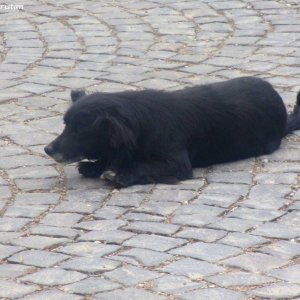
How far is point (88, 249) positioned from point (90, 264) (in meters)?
0.25

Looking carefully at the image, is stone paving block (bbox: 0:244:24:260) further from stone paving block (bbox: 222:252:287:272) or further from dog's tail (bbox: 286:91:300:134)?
dog's tail (bbox: 286:91:300:134)

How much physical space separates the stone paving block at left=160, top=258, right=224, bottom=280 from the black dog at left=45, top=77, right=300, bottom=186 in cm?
142

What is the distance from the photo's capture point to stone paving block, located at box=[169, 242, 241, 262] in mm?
6078

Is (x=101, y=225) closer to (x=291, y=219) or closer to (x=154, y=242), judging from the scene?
(x=154, y=242)

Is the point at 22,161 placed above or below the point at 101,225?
below

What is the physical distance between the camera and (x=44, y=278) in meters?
5.81

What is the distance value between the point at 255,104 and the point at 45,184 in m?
1.59

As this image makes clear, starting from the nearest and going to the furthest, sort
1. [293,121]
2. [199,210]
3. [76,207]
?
[199,210] → [76,207] → [293,121]

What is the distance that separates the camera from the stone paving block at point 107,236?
Answer: 250 inches

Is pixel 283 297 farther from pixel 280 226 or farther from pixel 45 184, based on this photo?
pixel 45 184

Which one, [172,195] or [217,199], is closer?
[217,199]

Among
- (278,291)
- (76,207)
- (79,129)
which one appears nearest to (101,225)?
(76,207)

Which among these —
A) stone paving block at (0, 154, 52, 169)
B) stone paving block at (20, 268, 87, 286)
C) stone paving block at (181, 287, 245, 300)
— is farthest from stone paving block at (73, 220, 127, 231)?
stone paving block at (0, 154, 52, 169)

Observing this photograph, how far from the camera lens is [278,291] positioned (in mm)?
5578
